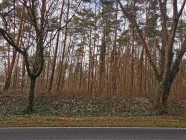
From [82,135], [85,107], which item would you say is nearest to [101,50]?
[85,107]

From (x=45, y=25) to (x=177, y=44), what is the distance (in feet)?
76.3

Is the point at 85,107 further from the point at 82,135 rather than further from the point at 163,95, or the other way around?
the point at 82,135

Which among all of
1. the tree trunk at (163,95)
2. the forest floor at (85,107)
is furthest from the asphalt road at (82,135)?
the tree trunk at (163,95)

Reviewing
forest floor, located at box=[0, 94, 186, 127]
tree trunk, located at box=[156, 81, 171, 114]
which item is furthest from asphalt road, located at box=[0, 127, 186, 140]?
tree trunk, located at box=[156, 81, 171, 114]

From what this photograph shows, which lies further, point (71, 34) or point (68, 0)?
point (71, 34)

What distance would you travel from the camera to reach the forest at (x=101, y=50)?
17.0 metres

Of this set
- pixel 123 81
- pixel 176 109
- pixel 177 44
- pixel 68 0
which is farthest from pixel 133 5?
pixel 177 44

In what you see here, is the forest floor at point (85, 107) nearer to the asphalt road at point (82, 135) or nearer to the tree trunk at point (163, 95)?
the tree trunk at point (163, 95)

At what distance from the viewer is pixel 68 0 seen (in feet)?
84.8

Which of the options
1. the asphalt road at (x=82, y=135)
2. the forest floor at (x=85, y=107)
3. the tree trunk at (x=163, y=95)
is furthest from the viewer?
the forest floor at (x=85, y=107)

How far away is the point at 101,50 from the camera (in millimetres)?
34406

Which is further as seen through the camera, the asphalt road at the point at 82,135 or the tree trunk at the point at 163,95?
the tree trunk at the point at 163,95

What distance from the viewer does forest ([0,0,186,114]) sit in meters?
17.0

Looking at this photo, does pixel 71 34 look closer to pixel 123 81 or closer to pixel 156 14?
pixel 123 81
